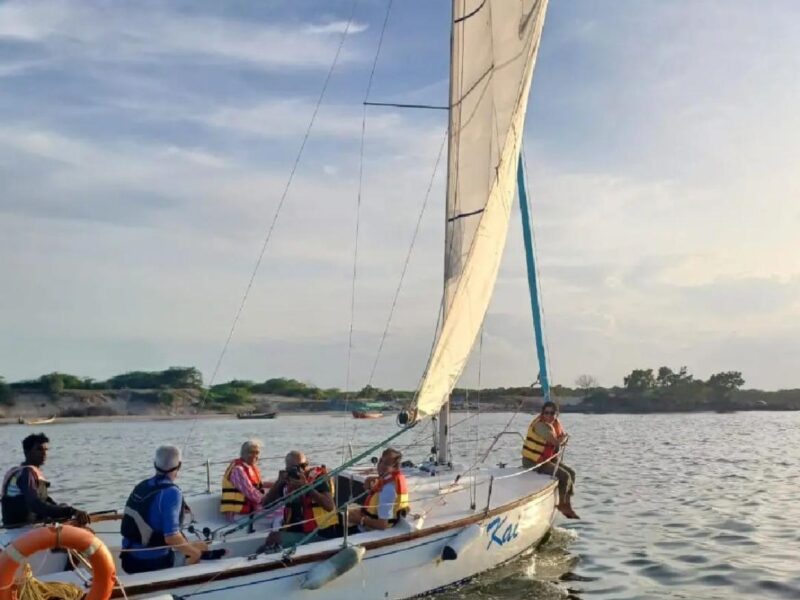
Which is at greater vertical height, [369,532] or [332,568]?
[369,532]

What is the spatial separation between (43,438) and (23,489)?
612mm

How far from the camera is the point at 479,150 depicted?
12398 mm

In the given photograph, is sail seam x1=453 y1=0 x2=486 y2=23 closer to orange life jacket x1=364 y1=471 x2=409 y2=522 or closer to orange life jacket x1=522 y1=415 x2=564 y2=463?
orange life jacket x1=522 y1=415 x2=564 y2=463

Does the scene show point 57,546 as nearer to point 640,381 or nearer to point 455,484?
point 455,484

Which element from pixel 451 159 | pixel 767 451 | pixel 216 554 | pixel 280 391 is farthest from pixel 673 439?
pixel 280 391

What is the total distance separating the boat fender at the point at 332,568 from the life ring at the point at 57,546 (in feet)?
7.23

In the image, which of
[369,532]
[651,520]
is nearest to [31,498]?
[369,532]

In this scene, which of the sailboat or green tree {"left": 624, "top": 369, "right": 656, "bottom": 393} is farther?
green tree {"left": 624, "top": 369, "right": 656, "bottom": 393}

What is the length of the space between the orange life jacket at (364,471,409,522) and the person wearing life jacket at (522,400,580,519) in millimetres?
4344

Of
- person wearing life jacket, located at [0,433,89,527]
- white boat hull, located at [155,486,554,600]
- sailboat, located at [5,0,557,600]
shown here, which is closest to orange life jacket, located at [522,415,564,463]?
sailboat, located at [5,0,557,600]

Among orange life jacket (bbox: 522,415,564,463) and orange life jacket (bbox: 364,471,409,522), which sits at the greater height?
orange life jacket (bbox: 522,415,564,463)

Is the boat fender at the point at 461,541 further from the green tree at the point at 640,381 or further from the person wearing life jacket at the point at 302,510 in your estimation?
the green tree at the point at 640,381

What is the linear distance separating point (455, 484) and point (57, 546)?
21.4ft

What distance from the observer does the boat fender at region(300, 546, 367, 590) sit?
8.12 m
